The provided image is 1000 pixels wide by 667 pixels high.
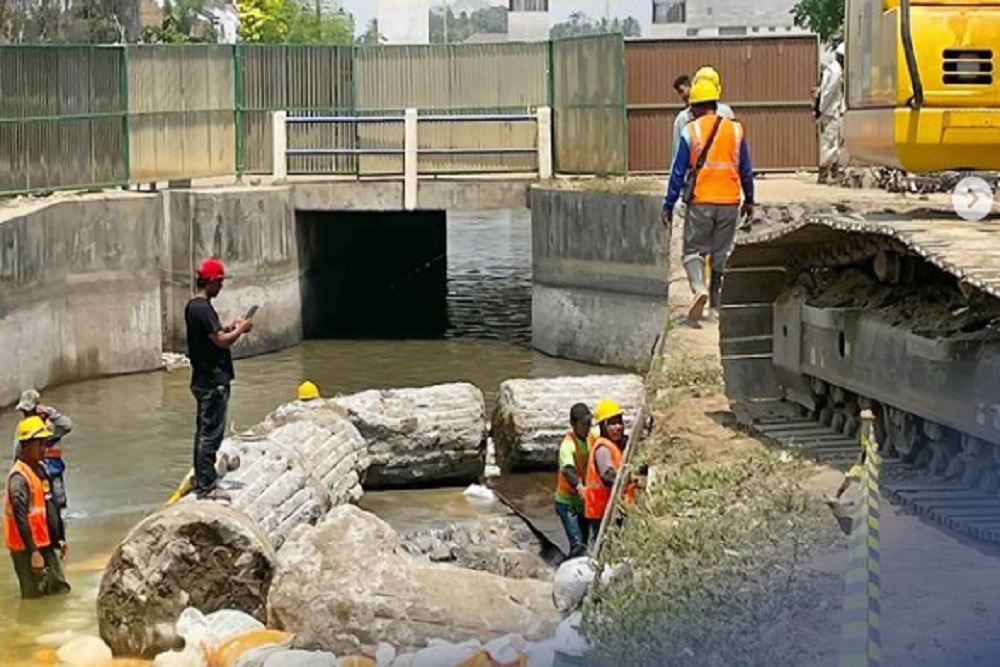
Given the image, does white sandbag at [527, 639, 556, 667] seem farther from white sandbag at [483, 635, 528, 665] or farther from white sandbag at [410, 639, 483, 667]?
white sandbag at [410, 639, 483, 667]

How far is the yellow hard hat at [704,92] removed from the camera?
1318 cm

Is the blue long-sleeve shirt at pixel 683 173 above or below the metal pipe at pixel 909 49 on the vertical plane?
below

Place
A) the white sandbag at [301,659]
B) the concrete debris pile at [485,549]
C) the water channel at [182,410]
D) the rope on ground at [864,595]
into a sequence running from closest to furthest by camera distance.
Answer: the rope on ground at [864,595], the white sandbag at [301,659], the concrete debris pile at [485,549], the water channel at [182,410]

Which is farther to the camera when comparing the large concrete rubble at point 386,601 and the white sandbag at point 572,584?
the large concrete rubble at point 386,601

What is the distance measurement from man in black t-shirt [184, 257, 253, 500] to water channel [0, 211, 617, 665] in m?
1.32

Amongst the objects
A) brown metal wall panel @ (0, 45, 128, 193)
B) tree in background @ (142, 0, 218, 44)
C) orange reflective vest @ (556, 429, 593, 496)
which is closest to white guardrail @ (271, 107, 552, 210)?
brown metal wall panel @ (0, 45, 128, 193)

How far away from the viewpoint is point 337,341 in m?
26.6

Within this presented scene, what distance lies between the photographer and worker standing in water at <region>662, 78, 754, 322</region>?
43.4ft

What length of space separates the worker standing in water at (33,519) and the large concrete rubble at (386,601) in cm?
272

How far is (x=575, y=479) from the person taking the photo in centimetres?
1235

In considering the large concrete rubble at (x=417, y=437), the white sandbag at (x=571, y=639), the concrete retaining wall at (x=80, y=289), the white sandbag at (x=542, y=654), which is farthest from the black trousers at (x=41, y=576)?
the concrete retaining wall at (x=80, y=289)

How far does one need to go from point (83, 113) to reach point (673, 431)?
16.0 meters

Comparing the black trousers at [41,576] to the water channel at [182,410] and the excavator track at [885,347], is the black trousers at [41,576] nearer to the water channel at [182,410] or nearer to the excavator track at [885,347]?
the water channel at [182,410]

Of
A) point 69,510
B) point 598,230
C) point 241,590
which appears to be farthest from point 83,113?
point 241,590
